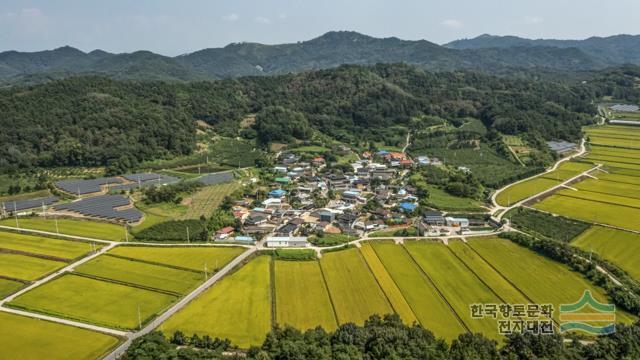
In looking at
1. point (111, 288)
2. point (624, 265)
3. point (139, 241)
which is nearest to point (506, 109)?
point (624, 265)

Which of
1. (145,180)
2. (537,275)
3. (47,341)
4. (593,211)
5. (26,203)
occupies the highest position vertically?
(145,180)

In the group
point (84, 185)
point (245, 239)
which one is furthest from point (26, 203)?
point (245, 239)

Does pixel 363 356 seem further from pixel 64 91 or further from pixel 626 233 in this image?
pixel 64 91

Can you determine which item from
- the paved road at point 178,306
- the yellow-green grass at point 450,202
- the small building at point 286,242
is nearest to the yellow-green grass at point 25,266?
the paved road at point 178,306

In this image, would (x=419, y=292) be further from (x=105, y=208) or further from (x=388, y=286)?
(x=105, y=208)

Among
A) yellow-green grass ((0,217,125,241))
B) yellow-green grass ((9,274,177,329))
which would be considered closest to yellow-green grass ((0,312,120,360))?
yellow-green grass ((9,274,177,329))

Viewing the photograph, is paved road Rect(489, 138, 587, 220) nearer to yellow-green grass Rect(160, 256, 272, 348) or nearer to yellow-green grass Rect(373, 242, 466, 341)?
yellow-green grass Rect(373, 242, 466, 341)
